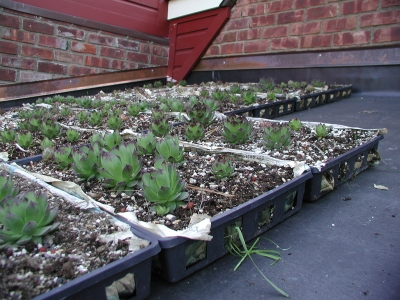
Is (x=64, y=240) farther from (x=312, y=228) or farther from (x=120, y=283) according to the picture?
(x=312, y=228)

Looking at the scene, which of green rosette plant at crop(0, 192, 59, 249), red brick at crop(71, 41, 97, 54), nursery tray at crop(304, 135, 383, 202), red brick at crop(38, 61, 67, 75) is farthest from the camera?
red brick at crop(71, 41, 97, 54)

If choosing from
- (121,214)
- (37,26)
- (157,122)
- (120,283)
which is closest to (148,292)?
(120,283)

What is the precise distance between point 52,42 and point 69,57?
284mm

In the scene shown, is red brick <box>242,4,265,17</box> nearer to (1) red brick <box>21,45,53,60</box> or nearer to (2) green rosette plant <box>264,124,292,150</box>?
(1) red brick <box>21,45,53,60</box>

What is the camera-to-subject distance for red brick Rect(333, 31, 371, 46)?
405 centimetres

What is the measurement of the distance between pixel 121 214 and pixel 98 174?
415mm

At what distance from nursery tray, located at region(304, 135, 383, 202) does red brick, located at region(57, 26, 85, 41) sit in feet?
13.5

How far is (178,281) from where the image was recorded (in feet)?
3.31

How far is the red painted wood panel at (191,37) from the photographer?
5.47 meters

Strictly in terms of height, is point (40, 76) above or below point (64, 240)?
above

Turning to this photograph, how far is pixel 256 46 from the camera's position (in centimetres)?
503

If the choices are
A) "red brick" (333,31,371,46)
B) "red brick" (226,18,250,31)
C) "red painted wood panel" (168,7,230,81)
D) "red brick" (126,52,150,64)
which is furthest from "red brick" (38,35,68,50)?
"red brick" (333,31,371,46)

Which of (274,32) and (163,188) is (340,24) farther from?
(163,188)

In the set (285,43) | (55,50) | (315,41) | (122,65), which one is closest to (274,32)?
(285,43)
